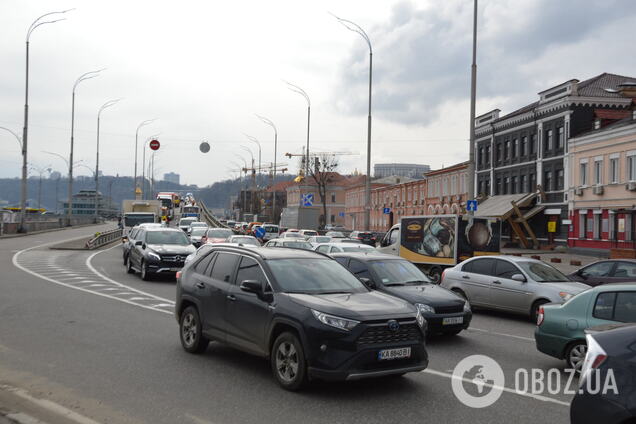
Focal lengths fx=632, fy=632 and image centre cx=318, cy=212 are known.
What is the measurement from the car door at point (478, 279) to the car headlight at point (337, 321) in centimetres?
843

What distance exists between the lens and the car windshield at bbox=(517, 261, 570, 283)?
13759mm

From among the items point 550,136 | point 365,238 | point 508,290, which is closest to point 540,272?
point 508,290

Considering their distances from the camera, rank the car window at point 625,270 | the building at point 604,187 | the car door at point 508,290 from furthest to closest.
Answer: the building at point 604,187 < the car window at point 625,270 < the car door at point 508,290

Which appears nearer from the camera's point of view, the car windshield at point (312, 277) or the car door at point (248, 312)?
the car door at point (248, 312)

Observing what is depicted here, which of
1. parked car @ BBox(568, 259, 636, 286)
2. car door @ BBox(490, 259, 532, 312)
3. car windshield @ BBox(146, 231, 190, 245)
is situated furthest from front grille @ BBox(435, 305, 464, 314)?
car windshield @ BBox(146, 231, 190, 245)

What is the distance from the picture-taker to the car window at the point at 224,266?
862cm

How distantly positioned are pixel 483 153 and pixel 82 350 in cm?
5696

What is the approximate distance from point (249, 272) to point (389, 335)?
7.25ft

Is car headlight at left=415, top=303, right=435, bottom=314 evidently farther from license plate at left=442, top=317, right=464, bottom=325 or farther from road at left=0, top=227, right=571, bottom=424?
road at left=0, top=227, right=571, bottom=424

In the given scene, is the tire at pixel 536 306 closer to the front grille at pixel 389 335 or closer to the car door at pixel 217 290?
the front grille at pixel 389 335

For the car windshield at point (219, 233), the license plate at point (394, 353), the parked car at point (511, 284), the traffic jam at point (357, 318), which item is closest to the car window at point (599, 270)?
the parked car at point (511, 284)

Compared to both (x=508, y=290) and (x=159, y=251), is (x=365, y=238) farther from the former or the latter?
(x=508, y=290)

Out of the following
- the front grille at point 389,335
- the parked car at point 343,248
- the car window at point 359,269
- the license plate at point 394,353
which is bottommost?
the license plate at point 394,353

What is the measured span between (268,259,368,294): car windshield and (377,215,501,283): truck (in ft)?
43.8
